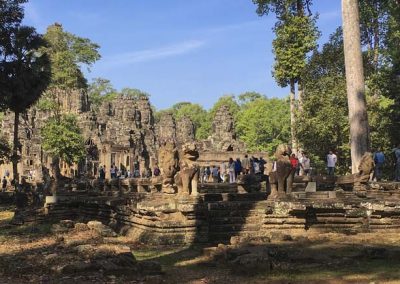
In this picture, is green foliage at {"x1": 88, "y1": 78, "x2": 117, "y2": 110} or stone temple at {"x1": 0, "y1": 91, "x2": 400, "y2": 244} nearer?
stone temple at {"x1": 0, "y1": 91, "x2": 400, "y2": 244}

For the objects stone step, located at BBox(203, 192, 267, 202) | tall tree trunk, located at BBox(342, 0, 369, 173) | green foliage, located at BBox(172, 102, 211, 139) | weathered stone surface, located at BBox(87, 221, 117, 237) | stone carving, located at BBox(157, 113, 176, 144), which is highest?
green foliage, located at BBox(172, 102, 211, 139)

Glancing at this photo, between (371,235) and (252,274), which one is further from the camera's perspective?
(371,235)

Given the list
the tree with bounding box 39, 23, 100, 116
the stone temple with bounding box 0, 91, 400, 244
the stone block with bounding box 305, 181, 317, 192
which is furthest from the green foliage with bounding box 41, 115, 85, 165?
the stone block with bounding box 305, 181, 317, 192

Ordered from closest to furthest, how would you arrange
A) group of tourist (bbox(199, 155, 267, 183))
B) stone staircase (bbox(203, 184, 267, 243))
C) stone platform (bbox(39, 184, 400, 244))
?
1. stone platform (bbox(39, 184, 400, 244))
2. stone staircase (bbox(203, 184, 267, 243))
3. group of tourist (bbox(199, 155, 267, 183))

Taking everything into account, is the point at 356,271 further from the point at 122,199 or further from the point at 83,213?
the point at 83,213

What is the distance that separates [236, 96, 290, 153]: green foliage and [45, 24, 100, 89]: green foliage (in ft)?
62.6

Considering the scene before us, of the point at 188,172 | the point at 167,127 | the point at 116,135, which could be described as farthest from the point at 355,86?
the point at 167,127

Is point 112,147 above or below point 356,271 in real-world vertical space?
above

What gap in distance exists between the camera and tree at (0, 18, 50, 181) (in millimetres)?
18969

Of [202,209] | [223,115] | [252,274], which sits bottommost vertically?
[252,274]

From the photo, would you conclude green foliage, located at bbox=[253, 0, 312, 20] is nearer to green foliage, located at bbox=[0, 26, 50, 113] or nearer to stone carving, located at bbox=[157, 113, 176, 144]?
green foliage, located at bbox=[0, 26, 50, 113]

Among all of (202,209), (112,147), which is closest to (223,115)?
(112,147)

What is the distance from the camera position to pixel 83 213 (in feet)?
49.9

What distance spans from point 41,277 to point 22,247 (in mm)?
3488
